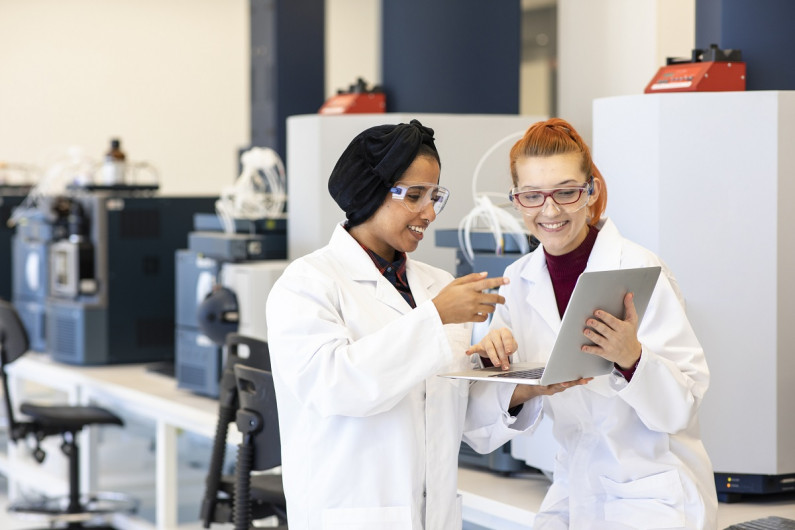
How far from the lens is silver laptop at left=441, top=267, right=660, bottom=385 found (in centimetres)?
157

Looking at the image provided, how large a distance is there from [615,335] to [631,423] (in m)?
0.28

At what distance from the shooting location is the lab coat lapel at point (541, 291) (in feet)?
6.25

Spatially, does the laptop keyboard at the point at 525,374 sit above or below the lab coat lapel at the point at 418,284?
below

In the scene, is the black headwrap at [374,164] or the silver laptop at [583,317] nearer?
the silver laptop at [583,317]

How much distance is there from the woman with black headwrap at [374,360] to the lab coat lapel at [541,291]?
155mm

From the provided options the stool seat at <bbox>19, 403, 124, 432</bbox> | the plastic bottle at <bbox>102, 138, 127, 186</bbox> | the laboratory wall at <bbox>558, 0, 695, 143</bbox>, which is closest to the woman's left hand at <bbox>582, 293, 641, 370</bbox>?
the laboratory wall at <bbox>558, 0, 695, 143</bbox>

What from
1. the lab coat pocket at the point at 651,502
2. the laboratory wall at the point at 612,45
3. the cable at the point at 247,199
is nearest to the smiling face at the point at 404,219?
the lab coat pocket at the point at 651,502

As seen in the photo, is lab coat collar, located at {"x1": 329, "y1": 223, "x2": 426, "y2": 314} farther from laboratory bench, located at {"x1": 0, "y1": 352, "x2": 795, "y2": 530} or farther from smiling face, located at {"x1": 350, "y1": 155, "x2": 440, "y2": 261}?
laboratory bench, located at {"x1": 0, "y1": 352, "x2": 795, "y2": 530}

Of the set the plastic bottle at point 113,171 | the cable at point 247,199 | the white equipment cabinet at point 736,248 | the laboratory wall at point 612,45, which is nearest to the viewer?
the white equipment cabinet at point 736,248

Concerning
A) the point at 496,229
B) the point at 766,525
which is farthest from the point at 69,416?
the point at 766,525

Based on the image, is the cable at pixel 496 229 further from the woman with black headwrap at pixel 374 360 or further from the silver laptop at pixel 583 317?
the silver laptop at pixel 583 317

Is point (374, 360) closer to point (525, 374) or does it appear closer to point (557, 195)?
point (525, 374)

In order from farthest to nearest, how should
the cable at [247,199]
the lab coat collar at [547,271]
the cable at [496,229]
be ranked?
1. the cable at [247,199]
2. the cable at [496,229]
3. the lab coat collar at [547,271]

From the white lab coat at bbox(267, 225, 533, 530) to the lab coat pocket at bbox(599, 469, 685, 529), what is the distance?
0.21m
